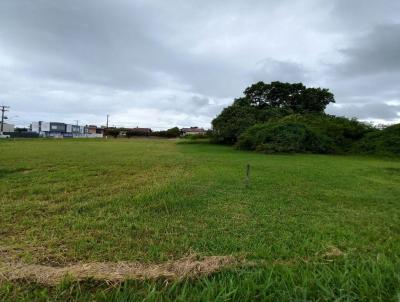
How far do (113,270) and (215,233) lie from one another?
60.7 inches

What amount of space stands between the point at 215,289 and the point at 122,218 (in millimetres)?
2456

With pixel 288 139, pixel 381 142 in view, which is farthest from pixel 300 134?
pixel 381 142

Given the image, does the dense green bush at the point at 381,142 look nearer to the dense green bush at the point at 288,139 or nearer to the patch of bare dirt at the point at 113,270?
the dense green bush at the point at 288,139

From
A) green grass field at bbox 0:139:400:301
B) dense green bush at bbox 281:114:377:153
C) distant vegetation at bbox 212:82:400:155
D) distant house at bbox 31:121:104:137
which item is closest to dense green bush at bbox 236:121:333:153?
distant vegetation at bbox 212:82:400:155

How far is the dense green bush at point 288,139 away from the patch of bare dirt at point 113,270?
16127 millimetres

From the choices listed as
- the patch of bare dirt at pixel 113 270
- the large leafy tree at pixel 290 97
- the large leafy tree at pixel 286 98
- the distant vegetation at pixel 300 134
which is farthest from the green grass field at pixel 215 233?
the large leafy tree at pixel 290 97

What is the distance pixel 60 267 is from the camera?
2.76 meters

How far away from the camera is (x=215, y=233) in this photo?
379 centimetres

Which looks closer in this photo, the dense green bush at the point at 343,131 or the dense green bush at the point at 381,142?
the dense green bush at the point at 381,142

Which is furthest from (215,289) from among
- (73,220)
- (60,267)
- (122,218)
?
(73,220)

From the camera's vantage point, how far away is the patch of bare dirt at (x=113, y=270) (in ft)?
7.92

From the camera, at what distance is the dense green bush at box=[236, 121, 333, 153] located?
1831 centimetres

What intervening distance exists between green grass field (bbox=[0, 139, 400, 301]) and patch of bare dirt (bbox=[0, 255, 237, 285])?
0.08 m

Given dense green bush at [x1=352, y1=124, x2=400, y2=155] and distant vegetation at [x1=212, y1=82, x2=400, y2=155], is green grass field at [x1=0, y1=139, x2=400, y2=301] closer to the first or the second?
distant vegetation at [x1=212, y1=82, x2=400, y2=155]
